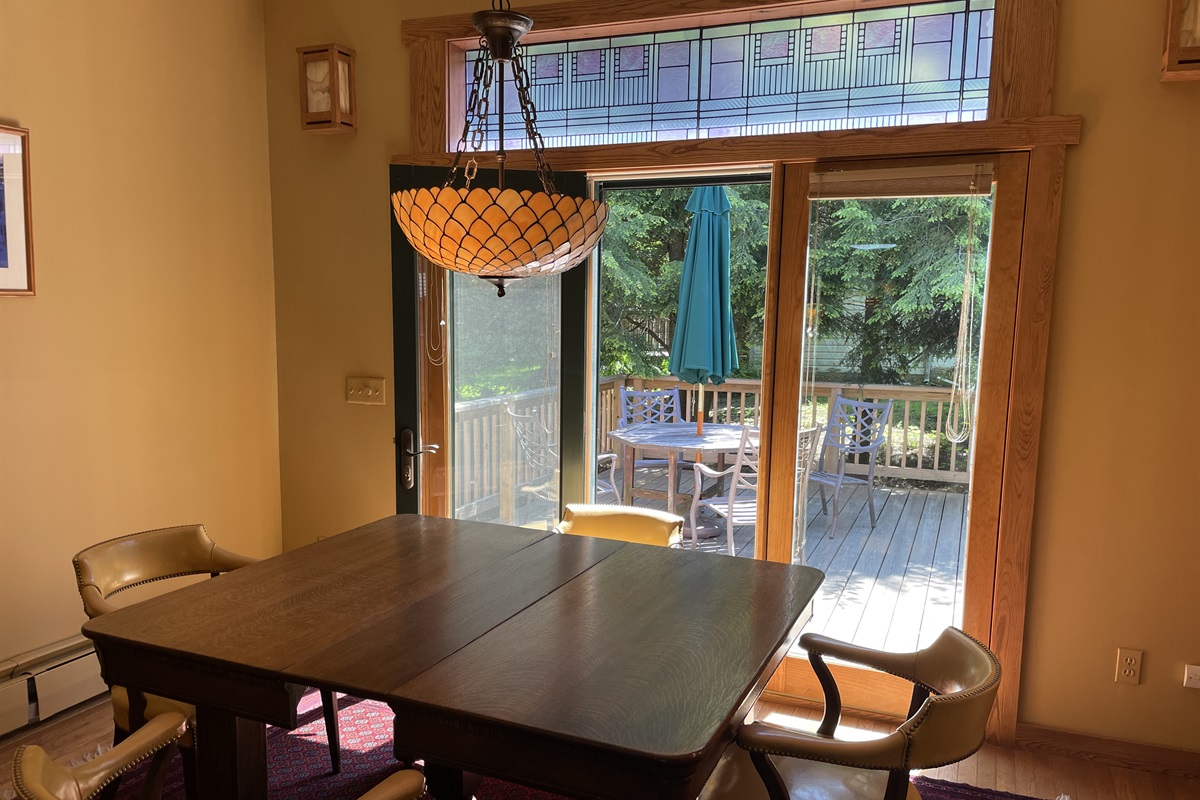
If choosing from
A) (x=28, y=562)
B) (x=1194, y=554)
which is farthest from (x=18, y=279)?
(x=1194, y=554)

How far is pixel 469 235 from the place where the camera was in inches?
64.9

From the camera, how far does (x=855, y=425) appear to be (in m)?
3.10

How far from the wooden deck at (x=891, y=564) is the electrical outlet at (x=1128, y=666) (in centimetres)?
50

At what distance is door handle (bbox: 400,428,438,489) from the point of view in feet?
11.6

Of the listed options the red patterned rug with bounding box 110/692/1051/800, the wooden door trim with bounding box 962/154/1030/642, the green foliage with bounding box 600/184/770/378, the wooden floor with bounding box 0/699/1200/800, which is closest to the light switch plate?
the red patterned rug with bounding box 110/692/1051/800

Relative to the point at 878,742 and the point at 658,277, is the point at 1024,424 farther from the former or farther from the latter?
the point at 658,277

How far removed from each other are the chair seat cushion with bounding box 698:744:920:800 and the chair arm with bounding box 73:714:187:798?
1.14 metres

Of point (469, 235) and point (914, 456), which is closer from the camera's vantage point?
point (469, 235)

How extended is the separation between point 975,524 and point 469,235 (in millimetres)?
2170

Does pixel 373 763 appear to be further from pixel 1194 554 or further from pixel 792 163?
pixel 1194 554

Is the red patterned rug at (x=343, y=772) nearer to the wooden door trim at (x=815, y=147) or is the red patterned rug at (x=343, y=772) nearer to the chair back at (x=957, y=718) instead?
the chair back at (x=957, y=718)

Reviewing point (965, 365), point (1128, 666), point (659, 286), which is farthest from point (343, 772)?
point (659, 286)

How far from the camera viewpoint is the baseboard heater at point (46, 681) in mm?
2818

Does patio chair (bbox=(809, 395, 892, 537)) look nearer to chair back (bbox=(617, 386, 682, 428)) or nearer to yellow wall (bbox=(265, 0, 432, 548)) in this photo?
yellow wall (bbox=(265, 0, 432, 548))
